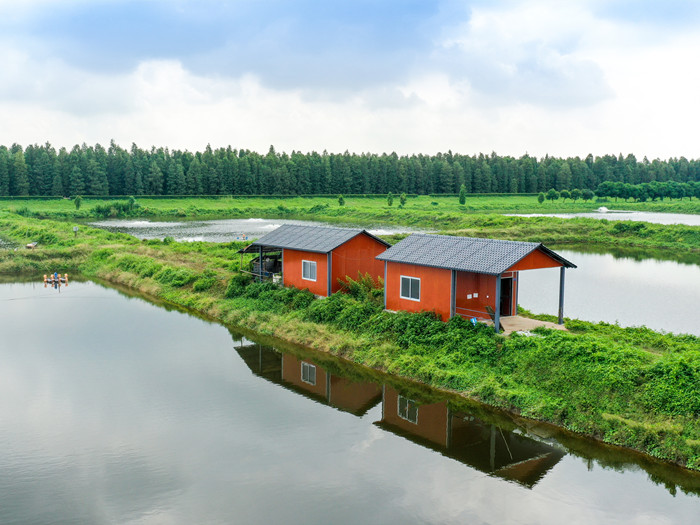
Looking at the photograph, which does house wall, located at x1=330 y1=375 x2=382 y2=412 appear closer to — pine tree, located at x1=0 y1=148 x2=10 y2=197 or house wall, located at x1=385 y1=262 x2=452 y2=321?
house wall, located at x1=385 y1=262 x2=452 y2=321

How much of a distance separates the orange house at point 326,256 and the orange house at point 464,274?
3672 millimetres

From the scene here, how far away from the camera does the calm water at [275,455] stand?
13.6m

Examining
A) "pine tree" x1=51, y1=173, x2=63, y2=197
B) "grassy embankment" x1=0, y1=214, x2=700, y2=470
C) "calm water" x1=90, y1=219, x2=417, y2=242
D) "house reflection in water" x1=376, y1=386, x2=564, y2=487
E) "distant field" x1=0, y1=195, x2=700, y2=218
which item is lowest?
"house reflection in water" x1=376, y1=386, x2=564, y2=487

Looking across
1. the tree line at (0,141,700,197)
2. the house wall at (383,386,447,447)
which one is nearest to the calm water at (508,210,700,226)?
the tree line at (0,141,700,197)

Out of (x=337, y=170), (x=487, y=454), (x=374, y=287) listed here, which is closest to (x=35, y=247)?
(x=374, y=287)

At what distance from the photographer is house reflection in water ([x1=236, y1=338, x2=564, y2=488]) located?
15859 mm

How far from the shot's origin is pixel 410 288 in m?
24.4

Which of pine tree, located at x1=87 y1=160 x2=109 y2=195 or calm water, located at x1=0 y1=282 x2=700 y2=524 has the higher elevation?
pine tree, located at x1=87 y1=160 x2=109 y2=195

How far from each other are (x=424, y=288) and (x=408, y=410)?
5.87m

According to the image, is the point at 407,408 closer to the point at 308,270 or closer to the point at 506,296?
the point at 506,296

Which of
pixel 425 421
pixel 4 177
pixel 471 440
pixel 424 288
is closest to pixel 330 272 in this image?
pixel 424 288

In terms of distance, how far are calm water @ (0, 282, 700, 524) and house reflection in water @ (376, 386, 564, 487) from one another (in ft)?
0.17

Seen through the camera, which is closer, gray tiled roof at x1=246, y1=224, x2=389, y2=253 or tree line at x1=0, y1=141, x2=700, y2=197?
gray tiled roof at x1=246, y1=224, x2=389, y2=253

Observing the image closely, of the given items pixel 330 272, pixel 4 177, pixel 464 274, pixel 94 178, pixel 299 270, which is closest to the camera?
pixel 464 274
